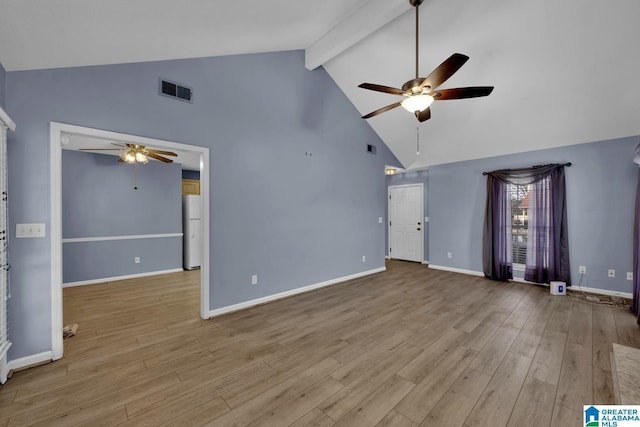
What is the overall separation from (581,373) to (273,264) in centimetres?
337

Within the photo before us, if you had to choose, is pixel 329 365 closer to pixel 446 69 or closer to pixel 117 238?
pixel 446 69

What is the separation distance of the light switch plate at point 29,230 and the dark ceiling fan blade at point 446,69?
11.9 ft

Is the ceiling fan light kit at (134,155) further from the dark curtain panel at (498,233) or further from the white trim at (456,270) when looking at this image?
the dark curtain panel at (498,233)

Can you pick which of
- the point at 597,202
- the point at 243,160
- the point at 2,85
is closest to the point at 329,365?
the point at 243,160

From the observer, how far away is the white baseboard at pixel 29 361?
83.0 inches

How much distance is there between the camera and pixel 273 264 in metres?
3.84

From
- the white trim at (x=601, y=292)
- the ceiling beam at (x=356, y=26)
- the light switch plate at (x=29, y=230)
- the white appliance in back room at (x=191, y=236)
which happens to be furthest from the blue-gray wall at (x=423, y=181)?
the light switch plate at (x=29, y=230)

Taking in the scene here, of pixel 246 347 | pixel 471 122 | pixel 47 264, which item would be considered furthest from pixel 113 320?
pixel 471 122

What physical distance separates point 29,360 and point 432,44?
5.47 m

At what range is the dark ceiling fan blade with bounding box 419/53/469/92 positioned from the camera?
198 centimetres

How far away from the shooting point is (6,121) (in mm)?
1876

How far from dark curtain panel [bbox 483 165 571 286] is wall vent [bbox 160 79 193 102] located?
17.7 feet

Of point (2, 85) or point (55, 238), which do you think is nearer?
point (2, 85)

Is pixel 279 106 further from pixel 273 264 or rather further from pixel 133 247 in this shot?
pixel 133 247
